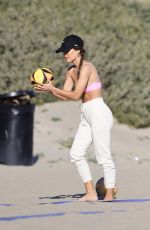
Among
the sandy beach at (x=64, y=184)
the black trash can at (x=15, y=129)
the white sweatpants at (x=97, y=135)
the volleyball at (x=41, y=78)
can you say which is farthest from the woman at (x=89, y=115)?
the black trash can at (x=15, y=129)

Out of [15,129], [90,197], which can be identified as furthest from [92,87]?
[15,129]

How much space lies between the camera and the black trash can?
1348 cm

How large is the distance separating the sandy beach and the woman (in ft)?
1.18

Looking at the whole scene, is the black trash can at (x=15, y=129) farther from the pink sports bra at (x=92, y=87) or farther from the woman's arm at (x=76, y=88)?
the woman's arm at (x=76, y=88)

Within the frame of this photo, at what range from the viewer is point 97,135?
29.9 ft

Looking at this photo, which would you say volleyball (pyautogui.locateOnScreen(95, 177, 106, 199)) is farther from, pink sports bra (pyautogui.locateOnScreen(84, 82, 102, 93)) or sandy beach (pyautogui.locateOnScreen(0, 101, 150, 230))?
pink sports bra (pyautogui.locateOnScreen(84, 82, 102, 93))

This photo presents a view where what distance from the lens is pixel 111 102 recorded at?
19.8 metres

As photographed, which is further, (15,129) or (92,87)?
(15,129)

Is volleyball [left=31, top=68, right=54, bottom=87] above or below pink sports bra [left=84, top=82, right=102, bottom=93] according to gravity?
above

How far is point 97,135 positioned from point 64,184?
2872 mm

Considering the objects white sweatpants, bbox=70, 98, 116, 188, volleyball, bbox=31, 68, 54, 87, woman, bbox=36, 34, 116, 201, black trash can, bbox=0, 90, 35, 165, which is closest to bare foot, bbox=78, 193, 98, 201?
woman, bbox=36, 34, 116, 201

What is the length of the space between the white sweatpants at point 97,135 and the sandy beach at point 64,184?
0.38m

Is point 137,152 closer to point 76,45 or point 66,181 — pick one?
point 66,181

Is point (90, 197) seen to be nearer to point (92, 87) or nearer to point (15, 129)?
point (92, 87)
